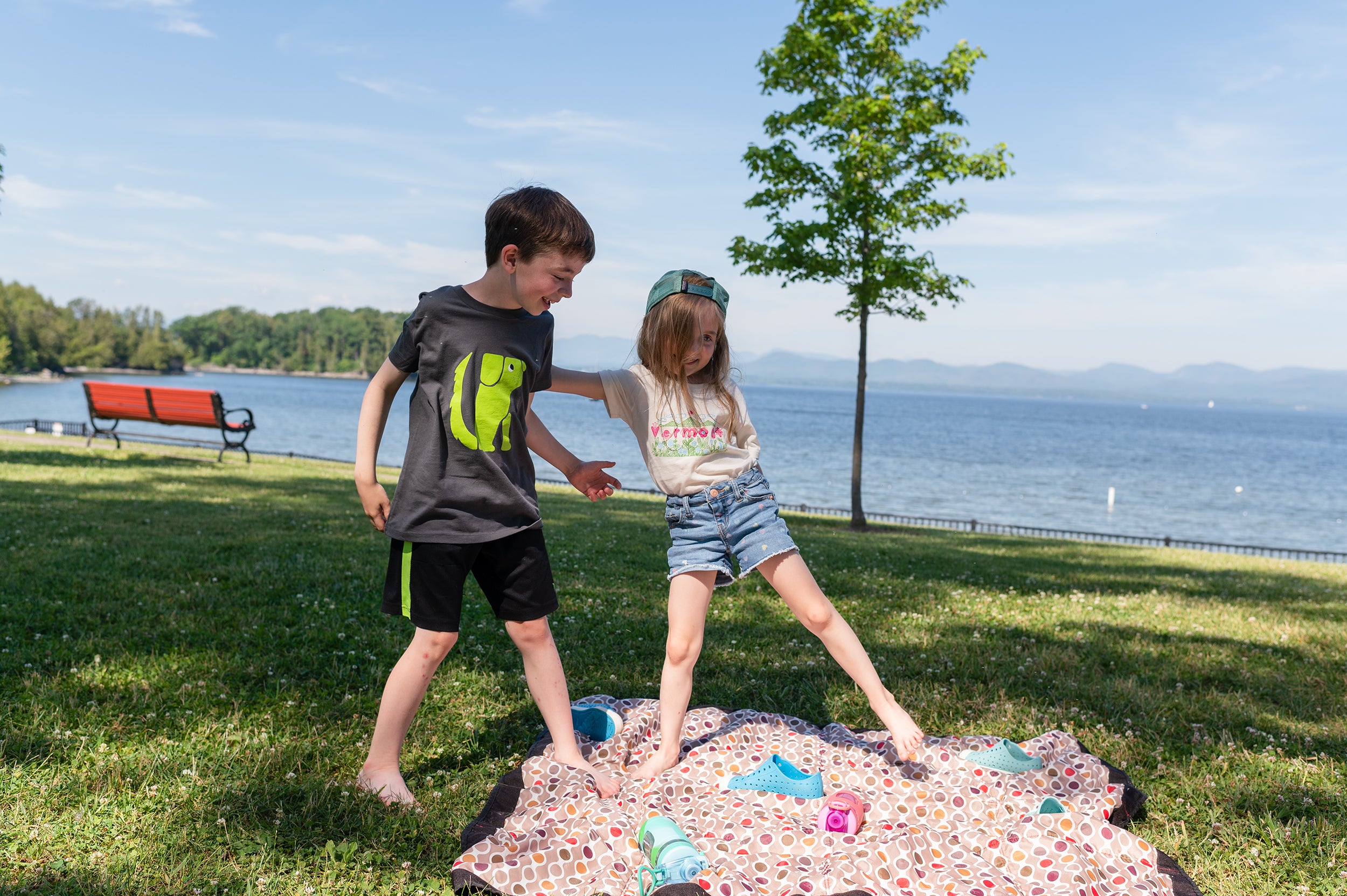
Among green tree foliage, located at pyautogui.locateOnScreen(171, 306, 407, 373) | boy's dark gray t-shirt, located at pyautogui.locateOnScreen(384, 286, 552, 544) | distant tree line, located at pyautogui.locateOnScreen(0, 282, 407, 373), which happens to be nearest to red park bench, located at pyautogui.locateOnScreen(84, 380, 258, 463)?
boy's dark gray t-shirt, located at pyautogui.locateOnScreen(384, 286, 552, 544)

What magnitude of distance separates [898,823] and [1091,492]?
174 feet

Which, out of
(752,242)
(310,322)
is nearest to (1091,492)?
(752,242)

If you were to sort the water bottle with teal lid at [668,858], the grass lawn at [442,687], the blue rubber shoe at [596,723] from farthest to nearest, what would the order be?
the blue rubber shoe at [596,723]
the grass lawn at [442,687]
the water bottle with teal lid at [668,858]

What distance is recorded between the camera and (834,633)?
12.1 ft

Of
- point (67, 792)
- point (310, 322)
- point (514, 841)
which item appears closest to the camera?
point (514, 841)

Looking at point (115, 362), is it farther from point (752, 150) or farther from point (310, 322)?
point (752, 150)

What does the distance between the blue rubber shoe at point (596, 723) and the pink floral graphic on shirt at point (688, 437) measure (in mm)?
1323

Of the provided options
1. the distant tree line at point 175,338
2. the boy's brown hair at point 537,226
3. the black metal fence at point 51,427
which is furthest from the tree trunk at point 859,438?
the distant tree line at point 175,338

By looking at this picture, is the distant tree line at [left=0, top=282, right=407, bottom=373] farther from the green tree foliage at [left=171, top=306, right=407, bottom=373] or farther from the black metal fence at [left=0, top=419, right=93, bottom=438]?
the black metal fence at [left=0, top=419, right=93, bottom=438]

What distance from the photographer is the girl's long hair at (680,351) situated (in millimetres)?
3557

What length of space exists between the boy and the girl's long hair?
0.47m

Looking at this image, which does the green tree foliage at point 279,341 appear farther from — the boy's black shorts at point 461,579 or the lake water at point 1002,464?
the boy's black shorts at point 461,579

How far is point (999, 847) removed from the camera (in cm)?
298

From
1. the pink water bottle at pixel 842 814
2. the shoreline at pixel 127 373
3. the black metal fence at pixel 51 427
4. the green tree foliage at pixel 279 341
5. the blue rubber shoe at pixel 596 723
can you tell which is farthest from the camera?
the green tree foliage at pixel 279 341
